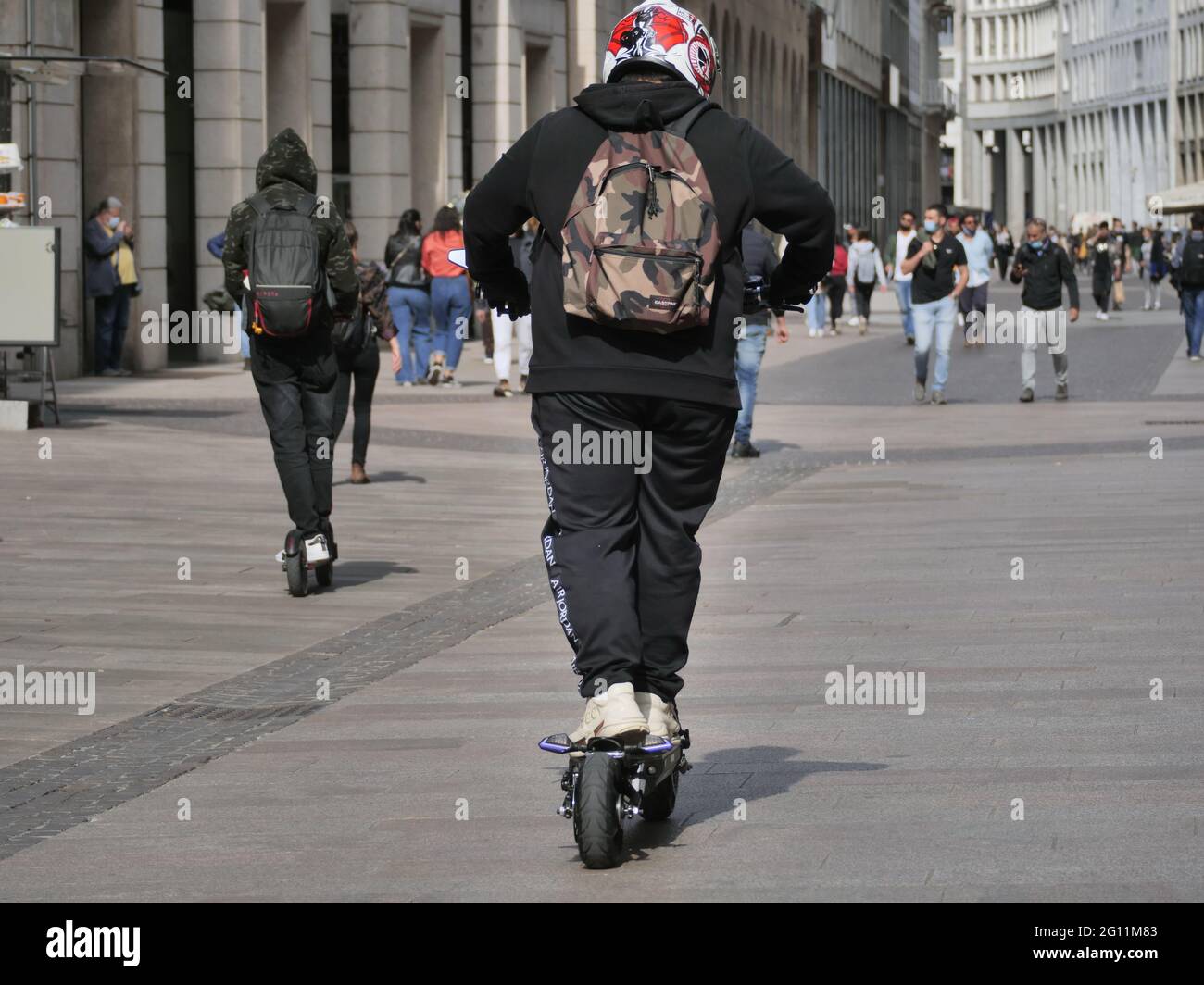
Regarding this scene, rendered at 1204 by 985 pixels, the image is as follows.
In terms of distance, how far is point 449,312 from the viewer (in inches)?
964

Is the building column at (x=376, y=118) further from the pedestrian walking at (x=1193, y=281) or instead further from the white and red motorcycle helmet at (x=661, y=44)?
the white and red motorcycle helmet at (x=661, y=44)

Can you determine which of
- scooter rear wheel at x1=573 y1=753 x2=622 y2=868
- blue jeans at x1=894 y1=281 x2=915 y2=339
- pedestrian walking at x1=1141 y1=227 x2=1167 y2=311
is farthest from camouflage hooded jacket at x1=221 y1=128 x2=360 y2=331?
pedestrian walking at x1=1141 y1=227 x2=1167 y2=311

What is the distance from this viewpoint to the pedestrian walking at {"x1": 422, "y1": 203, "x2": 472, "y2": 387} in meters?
24.3

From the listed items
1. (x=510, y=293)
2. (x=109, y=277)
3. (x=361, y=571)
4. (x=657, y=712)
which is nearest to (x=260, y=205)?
(x=361, y=571)

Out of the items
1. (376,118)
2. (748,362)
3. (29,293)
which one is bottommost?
(748,362)

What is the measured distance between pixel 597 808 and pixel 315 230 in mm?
5709

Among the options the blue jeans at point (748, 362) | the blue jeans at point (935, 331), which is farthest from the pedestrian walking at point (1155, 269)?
the blue jeans at point (748, 362)

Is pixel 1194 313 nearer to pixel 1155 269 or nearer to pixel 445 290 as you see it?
pixel 445 290

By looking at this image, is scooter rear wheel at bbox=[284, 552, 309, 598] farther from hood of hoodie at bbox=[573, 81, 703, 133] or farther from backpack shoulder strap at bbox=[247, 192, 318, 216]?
hood of hoodie at bbox=[573, 81, 703, 133]

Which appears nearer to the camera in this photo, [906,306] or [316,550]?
[316,550]

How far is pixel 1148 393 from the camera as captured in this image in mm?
24047

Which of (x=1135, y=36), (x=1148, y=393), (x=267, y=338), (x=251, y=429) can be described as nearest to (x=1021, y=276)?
(x=1148, y=393)
